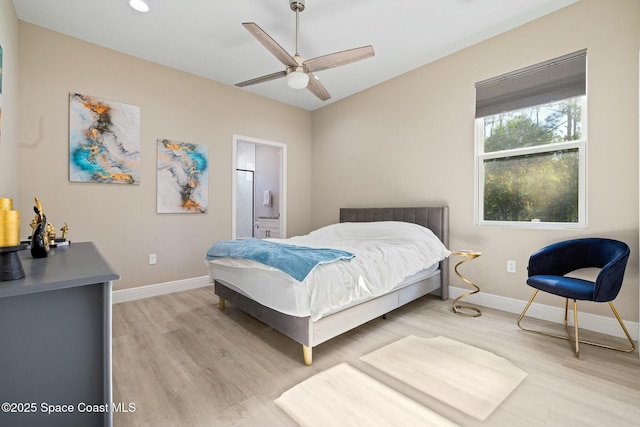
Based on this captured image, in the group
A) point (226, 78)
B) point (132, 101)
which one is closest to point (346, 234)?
point (226, 78)

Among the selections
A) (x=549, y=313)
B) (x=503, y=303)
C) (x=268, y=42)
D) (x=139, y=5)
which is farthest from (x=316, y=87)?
(x=549, y=313)

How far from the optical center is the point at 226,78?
12.9ft

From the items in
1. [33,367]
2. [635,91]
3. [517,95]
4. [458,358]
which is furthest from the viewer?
[517,95]

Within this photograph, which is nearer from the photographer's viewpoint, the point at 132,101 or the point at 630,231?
the point at 630,231

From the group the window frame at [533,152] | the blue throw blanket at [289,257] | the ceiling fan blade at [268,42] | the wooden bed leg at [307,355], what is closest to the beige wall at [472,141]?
the window frame at [533,152]

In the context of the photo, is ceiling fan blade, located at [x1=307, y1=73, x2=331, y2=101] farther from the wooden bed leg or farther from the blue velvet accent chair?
the blue velvet accent chair

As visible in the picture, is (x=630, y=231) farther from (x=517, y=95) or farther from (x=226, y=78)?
(x=226, y=78)

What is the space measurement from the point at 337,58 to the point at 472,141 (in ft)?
6.00

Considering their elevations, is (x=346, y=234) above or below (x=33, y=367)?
above

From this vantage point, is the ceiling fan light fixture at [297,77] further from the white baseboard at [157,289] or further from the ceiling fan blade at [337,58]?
the white baseboard at [157,289]

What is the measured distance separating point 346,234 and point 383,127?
5.68ft

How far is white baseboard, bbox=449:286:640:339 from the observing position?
2350 millimetres

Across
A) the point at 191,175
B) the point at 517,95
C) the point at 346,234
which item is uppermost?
the point at 517,95

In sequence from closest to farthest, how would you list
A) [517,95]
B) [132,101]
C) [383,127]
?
[517,95] → [132,101] → [383,127]
